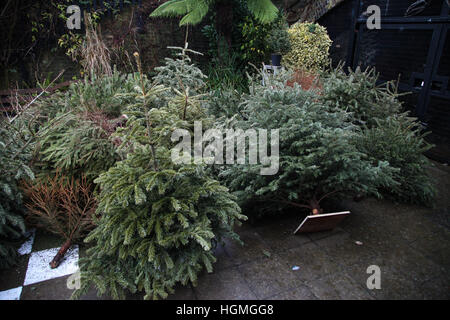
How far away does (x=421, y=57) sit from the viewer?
174 inches

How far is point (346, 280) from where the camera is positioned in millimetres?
2094

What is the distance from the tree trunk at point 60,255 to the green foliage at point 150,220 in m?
0.41

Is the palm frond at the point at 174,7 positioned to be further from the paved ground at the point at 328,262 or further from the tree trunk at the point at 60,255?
the tree trunk at the point at 60,255

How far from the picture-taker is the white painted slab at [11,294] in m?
1.97

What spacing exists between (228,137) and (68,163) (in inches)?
55.7

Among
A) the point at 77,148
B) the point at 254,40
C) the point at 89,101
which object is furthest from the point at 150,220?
the point at 254,40

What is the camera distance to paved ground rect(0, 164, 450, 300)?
6.58 feet

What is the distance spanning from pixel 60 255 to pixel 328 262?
210cm

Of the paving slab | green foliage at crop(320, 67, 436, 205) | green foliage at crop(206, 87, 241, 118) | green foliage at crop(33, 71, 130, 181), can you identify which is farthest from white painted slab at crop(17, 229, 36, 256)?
green foliage at crop(320, 67, 436, 205)

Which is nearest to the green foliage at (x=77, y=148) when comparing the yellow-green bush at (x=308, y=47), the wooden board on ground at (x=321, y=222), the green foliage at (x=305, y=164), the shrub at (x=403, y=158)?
the green foliage at (x=305, y=164)

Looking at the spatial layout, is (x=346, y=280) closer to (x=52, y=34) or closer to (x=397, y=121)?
(x=397, y=121)

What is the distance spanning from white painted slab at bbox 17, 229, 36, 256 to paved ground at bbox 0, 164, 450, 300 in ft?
0.12
